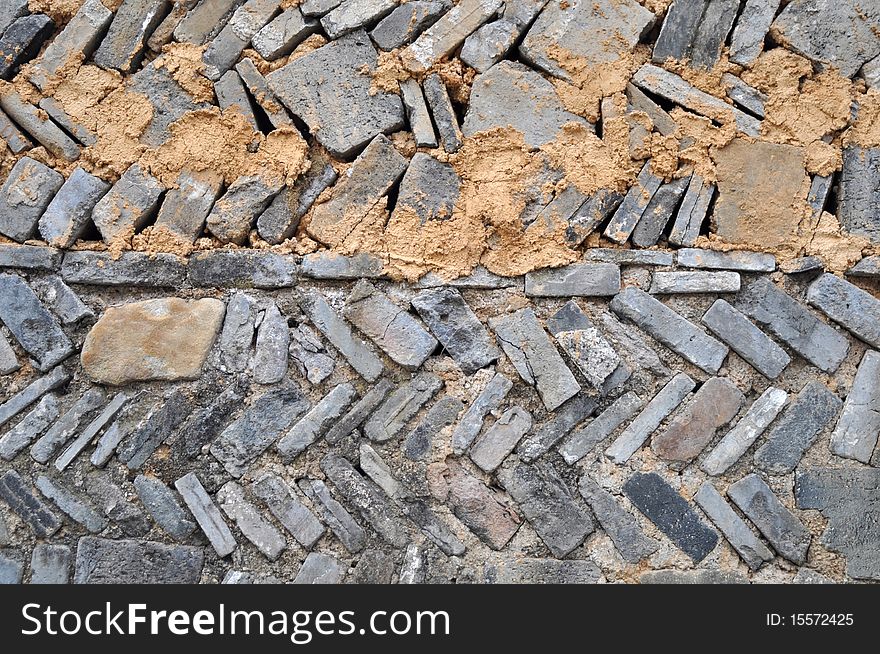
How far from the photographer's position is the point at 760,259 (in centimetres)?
288

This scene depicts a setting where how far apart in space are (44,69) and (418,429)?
205cm

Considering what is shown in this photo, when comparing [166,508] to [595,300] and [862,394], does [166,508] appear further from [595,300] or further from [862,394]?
[862,394]

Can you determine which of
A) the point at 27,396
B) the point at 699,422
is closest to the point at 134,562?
the point at 27,396

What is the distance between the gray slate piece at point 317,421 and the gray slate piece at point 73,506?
0.73 m

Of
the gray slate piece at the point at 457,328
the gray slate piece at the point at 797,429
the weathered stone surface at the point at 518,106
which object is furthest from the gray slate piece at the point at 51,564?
the gray slate piece at the point at 797,429

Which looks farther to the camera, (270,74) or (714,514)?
(270,74)

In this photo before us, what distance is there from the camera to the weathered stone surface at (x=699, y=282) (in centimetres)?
287

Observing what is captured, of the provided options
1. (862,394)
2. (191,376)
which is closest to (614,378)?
(862,394)

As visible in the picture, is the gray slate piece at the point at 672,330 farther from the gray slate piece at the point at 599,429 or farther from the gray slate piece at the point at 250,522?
the gray slate piece at the point at 250,522

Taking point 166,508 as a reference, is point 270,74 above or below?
above

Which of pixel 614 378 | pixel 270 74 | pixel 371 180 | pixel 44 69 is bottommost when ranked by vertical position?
pixel 614 378

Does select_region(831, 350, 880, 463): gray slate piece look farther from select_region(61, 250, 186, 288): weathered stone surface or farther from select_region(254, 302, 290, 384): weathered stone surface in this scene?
select_region(61, 250, 186, 288): weathered stone surface

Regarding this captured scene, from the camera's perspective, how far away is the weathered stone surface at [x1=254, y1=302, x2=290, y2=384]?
115 inches

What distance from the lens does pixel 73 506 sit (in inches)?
113
